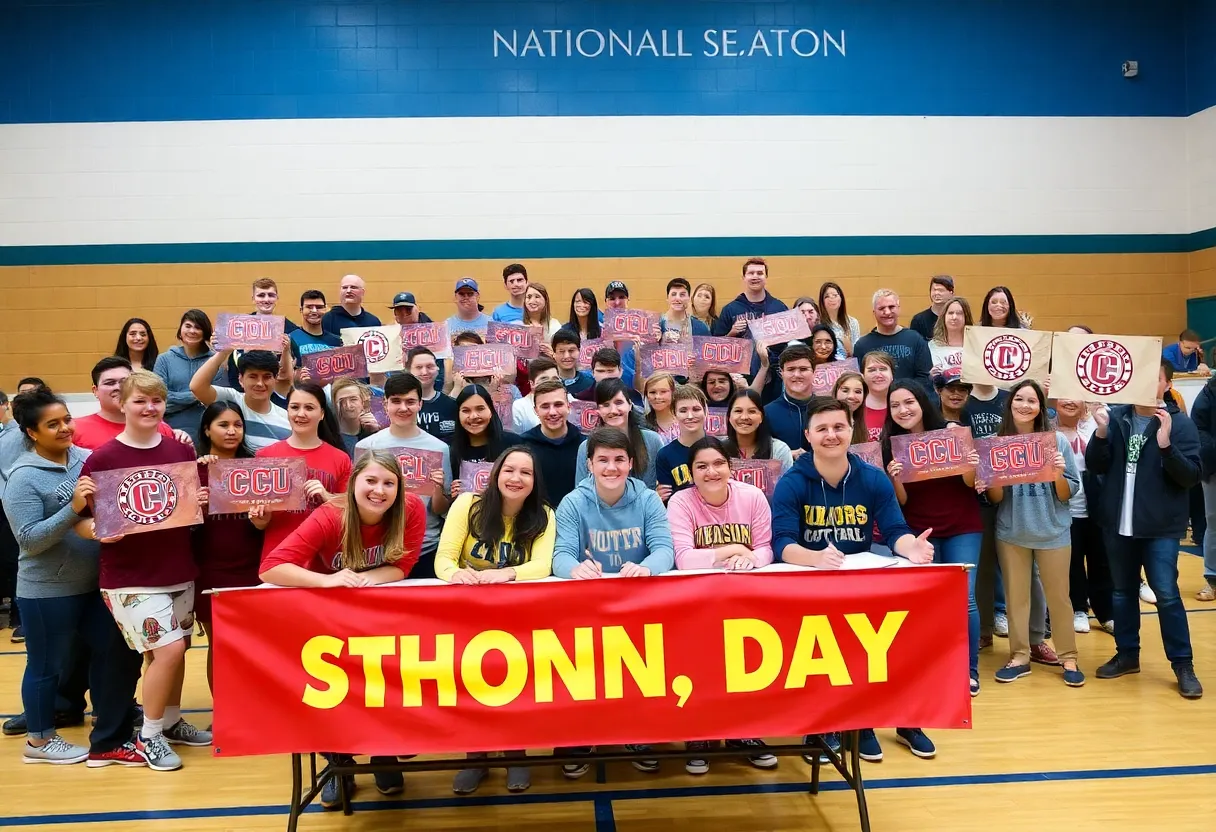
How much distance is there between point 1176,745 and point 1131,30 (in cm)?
962

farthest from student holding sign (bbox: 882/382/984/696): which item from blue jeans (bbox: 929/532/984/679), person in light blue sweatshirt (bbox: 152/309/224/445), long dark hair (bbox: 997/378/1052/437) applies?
person in light blue sweatshirt (bbox: 152/309/224/445)

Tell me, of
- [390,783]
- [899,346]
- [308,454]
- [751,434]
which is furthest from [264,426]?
[899,346]

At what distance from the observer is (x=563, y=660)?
325 cm

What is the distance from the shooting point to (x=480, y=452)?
15.9 ft

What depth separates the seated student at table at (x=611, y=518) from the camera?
381 cm

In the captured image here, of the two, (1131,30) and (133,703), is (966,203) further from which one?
Answer: (133,703)

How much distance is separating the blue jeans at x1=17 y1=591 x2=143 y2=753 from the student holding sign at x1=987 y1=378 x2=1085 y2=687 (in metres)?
4.94

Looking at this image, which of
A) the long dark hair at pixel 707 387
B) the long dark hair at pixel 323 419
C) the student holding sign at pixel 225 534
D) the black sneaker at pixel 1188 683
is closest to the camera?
the student holding sign at pixel 225 534

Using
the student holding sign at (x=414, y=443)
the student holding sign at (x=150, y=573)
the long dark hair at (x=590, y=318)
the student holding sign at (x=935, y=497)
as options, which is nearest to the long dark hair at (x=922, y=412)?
the student holding sign at (x=935, y=497)

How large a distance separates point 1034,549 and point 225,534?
15.5ft

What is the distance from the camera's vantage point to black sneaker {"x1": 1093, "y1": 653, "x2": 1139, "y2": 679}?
5367mm

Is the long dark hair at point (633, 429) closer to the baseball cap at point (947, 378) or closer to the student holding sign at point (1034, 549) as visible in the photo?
the student holding sign at point (1034, 549)

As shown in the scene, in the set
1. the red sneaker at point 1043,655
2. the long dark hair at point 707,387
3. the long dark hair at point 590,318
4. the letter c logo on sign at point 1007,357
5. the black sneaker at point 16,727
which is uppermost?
the long dark hair at point 590,318

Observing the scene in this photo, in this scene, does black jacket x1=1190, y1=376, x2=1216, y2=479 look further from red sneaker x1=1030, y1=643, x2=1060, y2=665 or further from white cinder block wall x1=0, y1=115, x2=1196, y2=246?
white cinder block wall x1=0, y1=115, x2=1196, y2=246
